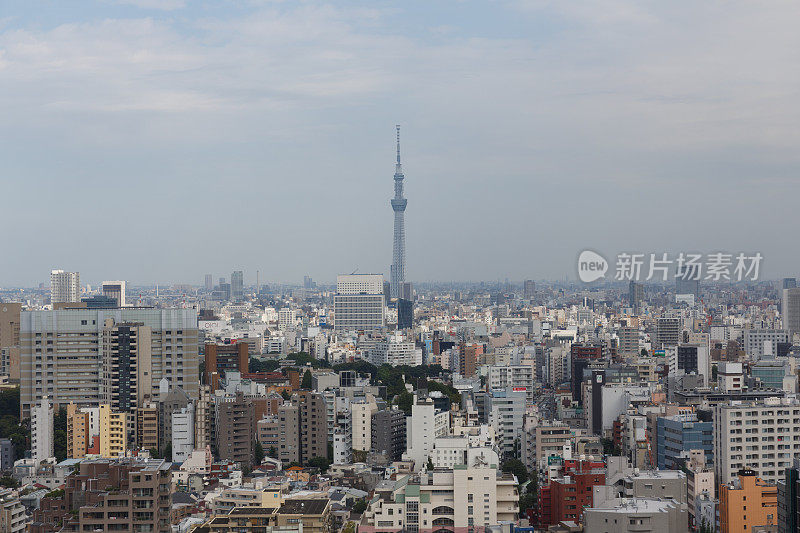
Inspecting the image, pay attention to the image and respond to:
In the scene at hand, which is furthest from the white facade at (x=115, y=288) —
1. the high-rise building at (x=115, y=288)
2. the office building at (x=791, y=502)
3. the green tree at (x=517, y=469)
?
the office building at (x=791, y=502)

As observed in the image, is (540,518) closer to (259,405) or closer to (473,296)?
(259,405)

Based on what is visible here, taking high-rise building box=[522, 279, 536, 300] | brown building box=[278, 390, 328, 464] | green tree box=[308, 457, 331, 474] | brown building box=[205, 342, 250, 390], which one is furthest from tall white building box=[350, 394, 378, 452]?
high-rise building box=[522, 279, 536, 300]

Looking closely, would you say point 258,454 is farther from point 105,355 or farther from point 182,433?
point 105,355

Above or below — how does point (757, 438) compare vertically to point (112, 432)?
above

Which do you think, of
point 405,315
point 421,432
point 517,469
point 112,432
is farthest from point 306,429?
point 405,315

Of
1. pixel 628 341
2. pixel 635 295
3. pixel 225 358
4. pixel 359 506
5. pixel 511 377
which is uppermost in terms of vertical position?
pixel 635 295

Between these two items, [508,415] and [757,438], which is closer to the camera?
[757,438]

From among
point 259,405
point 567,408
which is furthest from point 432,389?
point 259,405

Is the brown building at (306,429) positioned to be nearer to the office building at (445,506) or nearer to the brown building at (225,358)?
the office building at (445,506)
